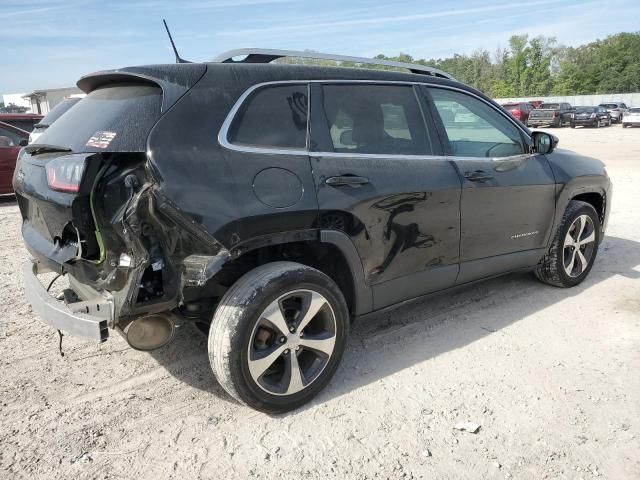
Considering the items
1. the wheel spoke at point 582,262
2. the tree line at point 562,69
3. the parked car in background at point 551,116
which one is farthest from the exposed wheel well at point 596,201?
the tree line at point 562,69

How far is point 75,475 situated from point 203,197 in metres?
1.43

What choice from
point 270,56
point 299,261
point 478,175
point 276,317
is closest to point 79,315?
point 276,317

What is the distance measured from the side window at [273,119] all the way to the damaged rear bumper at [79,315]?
1077 millimetres

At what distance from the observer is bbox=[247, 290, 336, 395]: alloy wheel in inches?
109

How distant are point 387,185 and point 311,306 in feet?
2.94

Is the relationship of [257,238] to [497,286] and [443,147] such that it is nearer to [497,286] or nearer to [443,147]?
[443,147]

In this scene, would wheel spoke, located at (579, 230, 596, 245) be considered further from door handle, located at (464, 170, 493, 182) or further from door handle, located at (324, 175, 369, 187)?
door handle, located at (324, 175, 369, 187)

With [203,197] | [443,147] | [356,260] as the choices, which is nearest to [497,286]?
[443,147]

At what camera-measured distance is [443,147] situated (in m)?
3.63

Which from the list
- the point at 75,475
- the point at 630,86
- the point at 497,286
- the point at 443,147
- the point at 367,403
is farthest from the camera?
the point at 630,86

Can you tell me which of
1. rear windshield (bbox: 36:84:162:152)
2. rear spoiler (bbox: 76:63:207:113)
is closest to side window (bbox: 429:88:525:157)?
rear spoiler (bbox: 76:63:207:113)

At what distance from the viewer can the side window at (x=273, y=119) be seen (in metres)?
2.79

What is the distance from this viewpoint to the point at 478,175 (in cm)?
373

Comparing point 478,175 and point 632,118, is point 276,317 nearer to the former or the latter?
point 478,175
